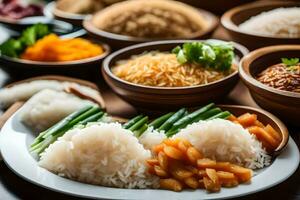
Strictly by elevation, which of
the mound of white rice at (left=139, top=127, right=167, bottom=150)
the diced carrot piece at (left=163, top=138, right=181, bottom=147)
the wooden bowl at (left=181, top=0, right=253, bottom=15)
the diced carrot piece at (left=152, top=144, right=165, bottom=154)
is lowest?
the wooden bowl at (left=181, top=0, right=253, bottom=15)

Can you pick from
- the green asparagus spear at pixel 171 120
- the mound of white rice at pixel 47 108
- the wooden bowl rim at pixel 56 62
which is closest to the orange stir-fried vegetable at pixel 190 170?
the green asparagus spear at pixel 171 120

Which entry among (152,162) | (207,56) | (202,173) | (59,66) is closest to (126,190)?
(152,162)

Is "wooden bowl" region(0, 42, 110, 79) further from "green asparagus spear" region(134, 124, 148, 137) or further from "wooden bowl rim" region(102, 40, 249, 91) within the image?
"green asparagus spear" region(134, 124, 148, 137)

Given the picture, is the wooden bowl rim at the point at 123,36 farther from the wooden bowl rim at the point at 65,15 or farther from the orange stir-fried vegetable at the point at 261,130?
the orange stir-fried vegetable at the point at 261,130

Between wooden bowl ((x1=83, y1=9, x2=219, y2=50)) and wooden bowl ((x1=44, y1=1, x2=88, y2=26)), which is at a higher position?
wooden bowl ((x1=83, y1=9, x2=219, y2=50))

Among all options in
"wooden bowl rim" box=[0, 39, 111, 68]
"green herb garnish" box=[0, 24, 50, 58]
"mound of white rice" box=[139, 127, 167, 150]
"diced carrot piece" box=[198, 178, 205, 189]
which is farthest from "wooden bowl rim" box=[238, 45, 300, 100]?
"green herb garnish" box=[0, 24, 50, 58]

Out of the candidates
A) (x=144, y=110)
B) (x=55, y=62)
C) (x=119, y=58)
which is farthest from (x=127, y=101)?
(x=55, y=62)

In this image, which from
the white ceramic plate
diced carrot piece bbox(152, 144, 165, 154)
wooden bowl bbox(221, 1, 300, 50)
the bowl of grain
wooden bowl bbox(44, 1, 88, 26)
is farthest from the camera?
wooden bowl bbox(44, 1, 88, 26)
